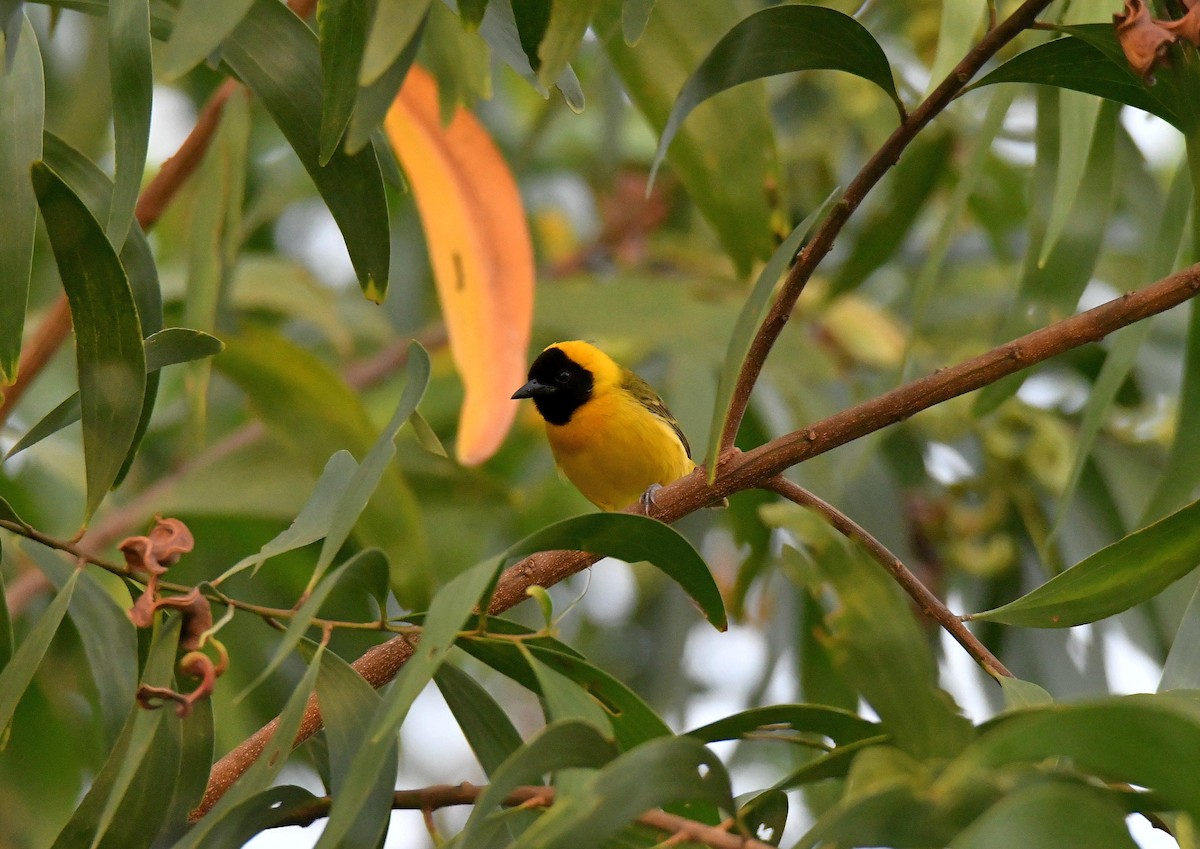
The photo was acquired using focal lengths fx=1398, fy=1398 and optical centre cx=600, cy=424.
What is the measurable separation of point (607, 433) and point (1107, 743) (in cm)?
212

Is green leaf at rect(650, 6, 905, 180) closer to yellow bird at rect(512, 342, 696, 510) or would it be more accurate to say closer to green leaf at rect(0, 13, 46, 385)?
green leaf at rect(0, 13, 46, 385)

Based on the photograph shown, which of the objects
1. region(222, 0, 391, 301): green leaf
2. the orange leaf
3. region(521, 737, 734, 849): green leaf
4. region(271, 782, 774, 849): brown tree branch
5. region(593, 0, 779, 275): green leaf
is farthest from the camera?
the orange leaf

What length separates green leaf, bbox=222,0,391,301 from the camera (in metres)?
1.42

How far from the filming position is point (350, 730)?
3.97 ft

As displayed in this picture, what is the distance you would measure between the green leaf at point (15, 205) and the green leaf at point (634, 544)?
0.56m

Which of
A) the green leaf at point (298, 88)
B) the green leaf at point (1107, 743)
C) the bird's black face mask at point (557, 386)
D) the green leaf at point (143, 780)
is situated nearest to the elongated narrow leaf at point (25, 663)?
the green leaf at point (143, 780)

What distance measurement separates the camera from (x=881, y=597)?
103 centimetres

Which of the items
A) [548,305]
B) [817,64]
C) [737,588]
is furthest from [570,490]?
[817,64]

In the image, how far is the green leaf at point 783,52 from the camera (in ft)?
4.09

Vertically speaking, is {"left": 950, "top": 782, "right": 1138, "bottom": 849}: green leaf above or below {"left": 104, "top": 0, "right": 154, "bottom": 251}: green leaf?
below

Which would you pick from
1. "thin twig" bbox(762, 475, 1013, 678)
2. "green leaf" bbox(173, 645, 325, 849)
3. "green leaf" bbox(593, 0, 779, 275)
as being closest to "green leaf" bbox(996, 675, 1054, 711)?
"thin twig" bbox(762, 475, 1013, 678)

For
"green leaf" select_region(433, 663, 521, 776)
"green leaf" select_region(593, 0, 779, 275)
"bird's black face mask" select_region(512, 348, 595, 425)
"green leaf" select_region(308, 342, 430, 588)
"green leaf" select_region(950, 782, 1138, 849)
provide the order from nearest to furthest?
1. "green leaf" select_region(950, 782, 1138, 849)
2. "green leaf" select_region(308, 342, 430, 588)
3. "green leaf" select_region(433, 663, 521, 776)
4. "green leaf" select_region(593, 0, 779, 275)
5. "bird's black face mask" select_region(512, 348, 595, 425)

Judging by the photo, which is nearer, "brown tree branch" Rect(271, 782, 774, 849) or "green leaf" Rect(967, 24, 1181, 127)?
"brown tree branch" Rect(271, 782, 774, 849)

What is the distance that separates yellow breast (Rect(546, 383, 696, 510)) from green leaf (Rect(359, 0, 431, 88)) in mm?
1956
